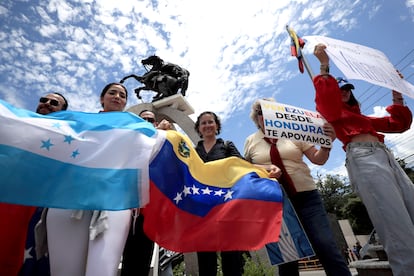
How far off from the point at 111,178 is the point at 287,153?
1.61m

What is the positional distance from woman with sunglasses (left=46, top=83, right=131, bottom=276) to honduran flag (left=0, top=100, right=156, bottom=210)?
247mm

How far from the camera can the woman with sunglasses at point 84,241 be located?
5.06 feet

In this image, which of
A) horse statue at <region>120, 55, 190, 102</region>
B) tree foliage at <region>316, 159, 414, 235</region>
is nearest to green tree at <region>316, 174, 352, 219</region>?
tree foliage at <region>316, 159, 414, 235</region>

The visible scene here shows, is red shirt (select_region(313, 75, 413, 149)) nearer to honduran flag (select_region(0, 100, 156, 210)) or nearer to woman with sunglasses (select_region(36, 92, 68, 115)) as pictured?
honduran flag (select_region(0, 100, 156, 210))

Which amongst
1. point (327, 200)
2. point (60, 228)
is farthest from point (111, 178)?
point (327, 200)

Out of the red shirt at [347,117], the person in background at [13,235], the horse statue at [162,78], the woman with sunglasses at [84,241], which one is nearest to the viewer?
the woman with sunglasses at [84,241]

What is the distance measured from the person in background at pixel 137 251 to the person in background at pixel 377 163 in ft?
5.58

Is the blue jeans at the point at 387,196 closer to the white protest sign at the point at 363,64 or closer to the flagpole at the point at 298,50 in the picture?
the white protest sign at the point at 363,64

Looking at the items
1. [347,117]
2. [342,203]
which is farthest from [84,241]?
[342,203]

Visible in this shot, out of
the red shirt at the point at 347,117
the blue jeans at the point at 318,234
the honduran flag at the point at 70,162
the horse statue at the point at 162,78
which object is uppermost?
the horse statue at the point at 162,78

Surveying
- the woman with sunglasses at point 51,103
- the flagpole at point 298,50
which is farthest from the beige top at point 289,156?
the woman with sunglasses at point 51,103

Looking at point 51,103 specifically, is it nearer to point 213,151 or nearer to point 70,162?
point 70,162

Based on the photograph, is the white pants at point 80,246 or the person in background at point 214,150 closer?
the white pants at point 80,246

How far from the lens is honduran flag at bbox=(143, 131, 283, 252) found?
6.52ft
